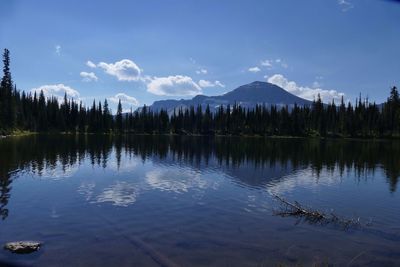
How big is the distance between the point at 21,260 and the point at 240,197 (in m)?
21.7

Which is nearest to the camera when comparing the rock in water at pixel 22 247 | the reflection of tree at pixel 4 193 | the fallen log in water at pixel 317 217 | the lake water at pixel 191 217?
the rock in water at pixel 22 247

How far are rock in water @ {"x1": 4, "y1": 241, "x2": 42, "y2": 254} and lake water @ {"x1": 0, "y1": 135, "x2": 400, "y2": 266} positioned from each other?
1.83ft

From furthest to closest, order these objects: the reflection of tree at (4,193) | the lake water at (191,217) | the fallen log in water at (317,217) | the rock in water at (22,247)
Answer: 1. the reflection of tree at (4,193)
2. the fallen log in water at (317,217)
3. the lake water at (191,217)
4. the rock in water at (22,247)

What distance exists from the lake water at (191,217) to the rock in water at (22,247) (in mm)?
558

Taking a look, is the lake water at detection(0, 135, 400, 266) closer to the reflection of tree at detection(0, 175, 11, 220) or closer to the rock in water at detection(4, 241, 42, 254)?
the reflection of tree at detection(0, 175, 11, 220)

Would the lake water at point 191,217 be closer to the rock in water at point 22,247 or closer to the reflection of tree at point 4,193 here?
the reflection of tree at point 4,193

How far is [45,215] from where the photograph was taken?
26.6m

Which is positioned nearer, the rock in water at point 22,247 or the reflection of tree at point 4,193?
the rock in water at point 22,247

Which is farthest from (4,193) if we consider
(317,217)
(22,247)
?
(317,217)

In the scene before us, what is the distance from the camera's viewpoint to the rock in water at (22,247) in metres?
18.5

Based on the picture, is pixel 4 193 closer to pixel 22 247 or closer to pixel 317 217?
pixel 22 247

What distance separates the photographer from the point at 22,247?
18.6 meters

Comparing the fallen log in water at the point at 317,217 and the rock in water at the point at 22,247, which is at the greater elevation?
the rock in water at the point at 22,247

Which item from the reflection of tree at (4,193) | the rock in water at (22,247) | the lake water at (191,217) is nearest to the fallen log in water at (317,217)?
the lake water at (191,217)
